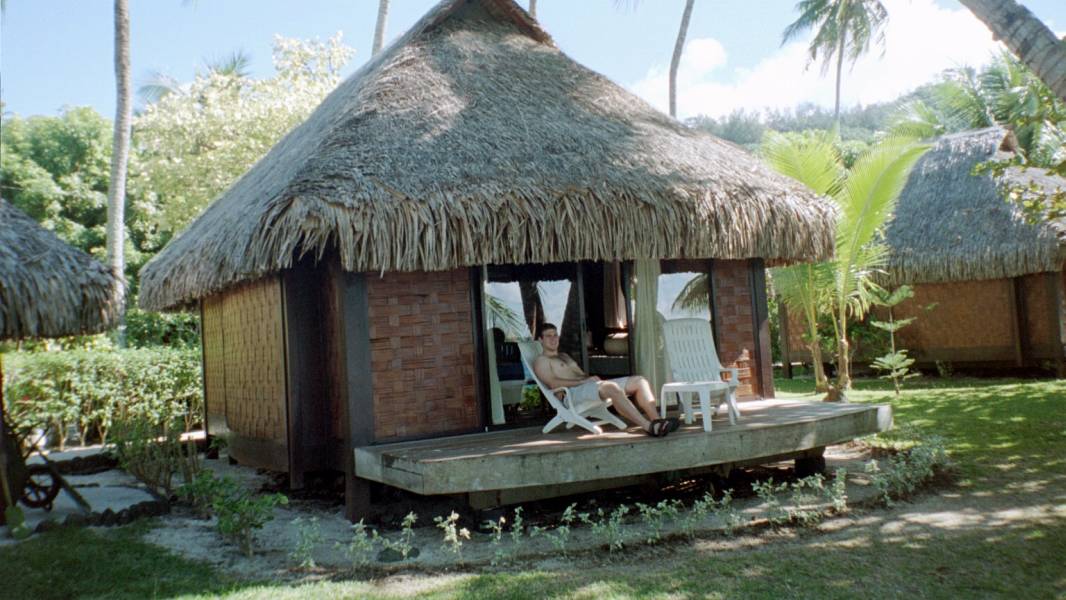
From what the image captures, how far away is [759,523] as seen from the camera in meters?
5.64

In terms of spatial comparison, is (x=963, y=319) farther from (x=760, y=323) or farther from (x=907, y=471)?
(x=907, y=471)

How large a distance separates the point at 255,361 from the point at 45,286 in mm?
2552

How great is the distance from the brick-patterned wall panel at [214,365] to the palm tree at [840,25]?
20.1 meters

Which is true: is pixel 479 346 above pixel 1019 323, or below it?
above

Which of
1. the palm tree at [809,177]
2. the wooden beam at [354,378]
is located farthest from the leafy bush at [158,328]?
the wooden beam at [354,378]

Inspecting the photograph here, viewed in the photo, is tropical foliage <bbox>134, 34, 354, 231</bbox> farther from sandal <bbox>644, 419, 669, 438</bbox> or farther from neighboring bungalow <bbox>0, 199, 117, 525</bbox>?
sandal <bbox>644, 419, 669, 438</bbox>

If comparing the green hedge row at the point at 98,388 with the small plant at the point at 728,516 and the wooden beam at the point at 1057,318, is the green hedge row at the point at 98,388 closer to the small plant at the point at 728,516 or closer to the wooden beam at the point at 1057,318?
the small plant at the point at 728,516

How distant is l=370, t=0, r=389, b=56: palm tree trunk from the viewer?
699 inches

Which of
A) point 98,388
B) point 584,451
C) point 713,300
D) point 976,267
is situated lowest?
point 584,451

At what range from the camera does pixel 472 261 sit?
240 inches

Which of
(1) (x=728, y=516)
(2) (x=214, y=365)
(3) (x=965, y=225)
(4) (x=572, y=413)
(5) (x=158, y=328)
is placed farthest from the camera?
(5) (x=158, y=328)

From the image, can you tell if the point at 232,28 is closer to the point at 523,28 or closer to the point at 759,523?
the point at 523,28

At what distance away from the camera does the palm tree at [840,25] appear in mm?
24125

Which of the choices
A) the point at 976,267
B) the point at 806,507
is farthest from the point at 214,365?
the point at 976,267
